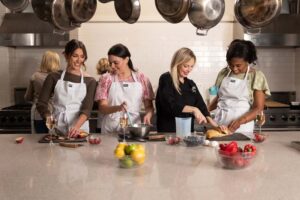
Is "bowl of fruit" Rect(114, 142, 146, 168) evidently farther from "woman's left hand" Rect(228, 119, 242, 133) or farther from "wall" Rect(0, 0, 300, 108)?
"wall" Rect(0, 0, 300, 108)

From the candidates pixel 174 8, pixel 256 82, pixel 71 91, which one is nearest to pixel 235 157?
pixel 174 8

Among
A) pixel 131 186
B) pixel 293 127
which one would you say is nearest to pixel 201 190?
pixel 131 186

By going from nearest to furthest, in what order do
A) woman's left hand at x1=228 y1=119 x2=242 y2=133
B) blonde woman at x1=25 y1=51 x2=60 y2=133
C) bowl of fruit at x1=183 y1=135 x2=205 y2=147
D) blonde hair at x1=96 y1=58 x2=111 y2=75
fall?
bowl of fruit at x1=183 y1=135 x2=205 y2=147 → woman's left hand at x1=228 y1=119 x2=242 y2=133 → blonde woman at x1=25 y1=51 x2=60 y2=133 → blonde hair at x1=96 y1=58 x2=111 y2=75

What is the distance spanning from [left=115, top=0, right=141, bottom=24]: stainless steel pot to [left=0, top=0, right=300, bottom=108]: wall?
2.03 metres

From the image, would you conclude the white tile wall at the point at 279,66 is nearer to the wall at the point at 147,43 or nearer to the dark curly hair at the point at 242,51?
the wall at the point at 147,43

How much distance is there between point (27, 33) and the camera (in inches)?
168

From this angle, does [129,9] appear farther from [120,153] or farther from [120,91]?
[120,153]

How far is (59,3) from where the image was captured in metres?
2.42

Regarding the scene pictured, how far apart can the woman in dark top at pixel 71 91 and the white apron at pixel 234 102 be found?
3.36ft

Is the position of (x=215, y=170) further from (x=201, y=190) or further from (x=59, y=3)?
(x=59, y=3)

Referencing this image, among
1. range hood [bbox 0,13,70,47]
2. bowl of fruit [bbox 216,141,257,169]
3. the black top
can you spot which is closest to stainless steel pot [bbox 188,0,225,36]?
the black top

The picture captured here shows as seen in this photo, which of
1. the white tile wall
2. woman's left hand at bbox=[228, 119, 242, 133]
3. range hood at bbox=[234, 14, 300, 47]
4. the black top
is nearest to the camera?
woman's left hand at bbox=[228, 119, 242, 133]

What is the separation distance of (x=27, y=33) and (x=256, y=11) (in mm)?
2713

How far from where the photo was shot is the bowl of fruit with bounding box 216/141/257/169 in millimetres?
1878
